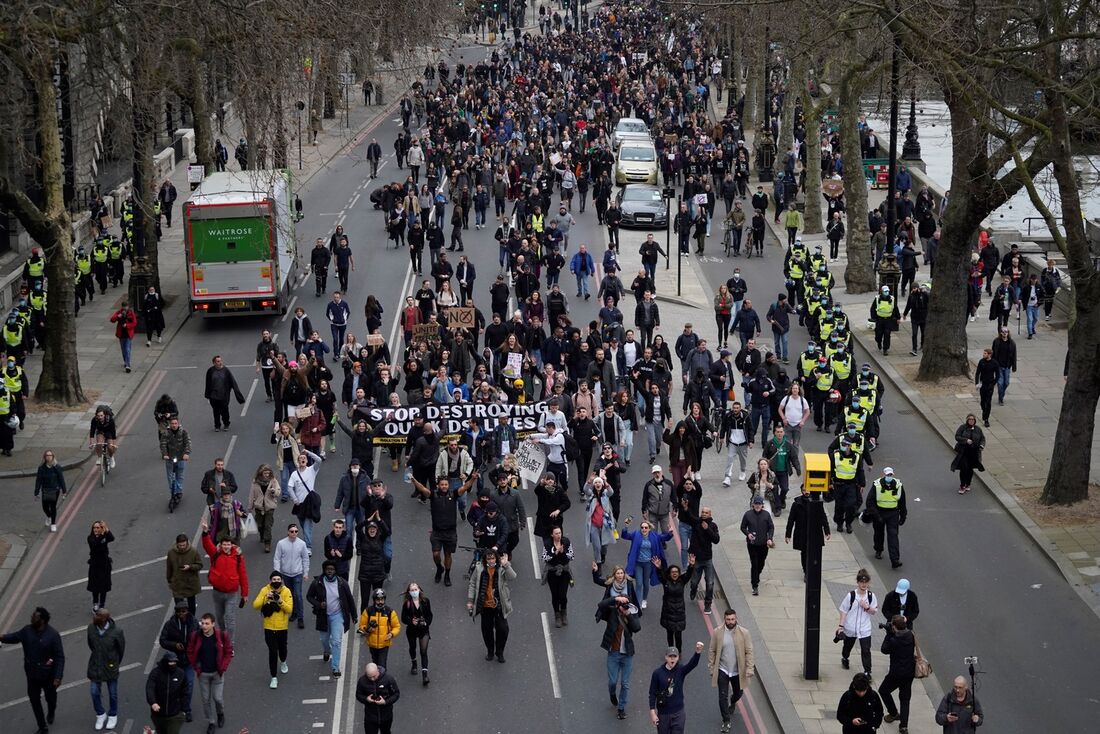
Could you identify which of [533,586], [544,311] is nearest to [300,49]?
[544,311]

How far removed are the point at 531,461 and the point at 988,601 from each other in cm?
658

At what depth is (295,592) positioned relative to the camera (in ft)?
65.9

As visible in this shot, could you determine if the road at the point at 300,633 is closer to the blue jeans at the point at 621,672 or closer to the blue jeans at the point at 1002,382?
the blue jeans at the point at 621,672

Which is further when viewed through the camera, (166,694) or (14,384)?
(14,384)

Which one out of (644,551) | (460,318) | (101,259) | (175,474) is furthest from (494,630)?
(101,259)

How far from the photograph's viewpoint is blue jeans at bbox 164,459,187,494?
79.0ft

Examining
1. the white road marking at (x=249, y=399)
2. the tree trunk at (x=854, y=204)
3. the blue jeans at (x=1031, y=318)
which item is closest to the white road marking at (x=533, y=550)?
the white road marking at (x=249, y=399)

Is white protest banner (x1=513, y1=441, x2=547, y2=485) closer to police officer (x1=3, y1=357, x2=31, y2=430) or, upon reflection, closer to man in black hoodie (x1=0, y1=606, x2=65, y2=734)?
man in black hoodie (x1=0, y1=606, x2=65, y2=734)

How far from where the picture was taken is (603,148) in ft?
167

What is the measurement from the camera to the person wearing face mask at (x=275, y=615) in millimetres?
18109

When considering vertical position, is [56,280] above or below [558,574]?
above

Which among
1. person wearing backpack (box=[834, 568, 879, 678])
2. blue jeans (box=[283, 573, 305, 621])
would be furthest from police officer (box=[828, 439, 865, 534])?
blue jeans (box=[283, 573, 305, 621])

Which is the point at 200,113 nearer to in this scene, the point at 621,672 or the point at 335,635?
the point at 335,635

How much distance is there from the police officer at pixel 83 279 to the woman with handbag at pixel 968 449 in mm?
19871
